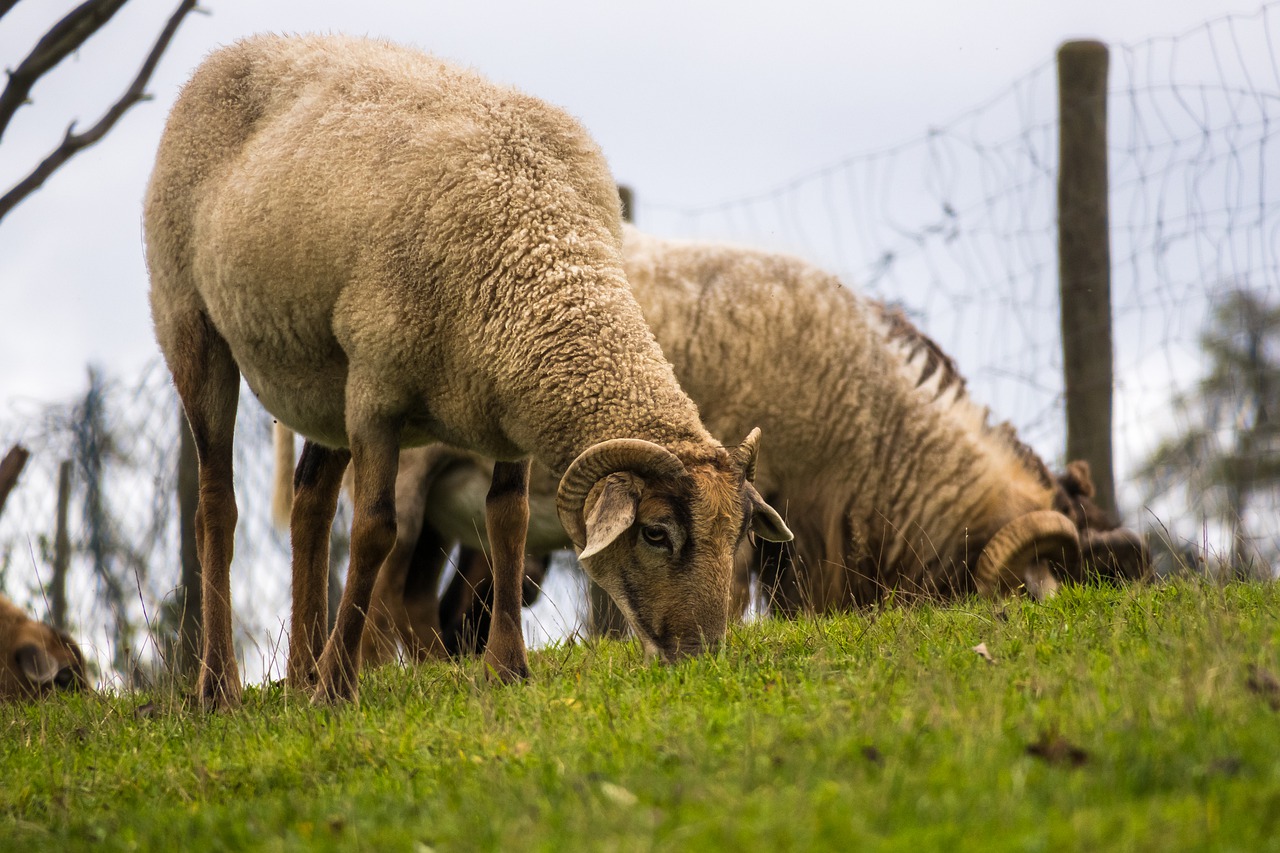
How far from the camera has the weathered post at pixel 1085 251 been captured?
24.7 feet

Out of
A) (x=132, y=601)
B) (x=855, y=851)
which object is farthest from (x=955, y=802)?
(x=132, y=601)

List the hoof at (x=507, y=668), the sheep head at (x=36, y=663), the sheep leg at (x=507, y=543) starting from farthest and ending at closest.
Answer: the sheep head at (x=36, y=663), the sheep leg at (x=507, y=543), the hoof at (x=507, y=668)

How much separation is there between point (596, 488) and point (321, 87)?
213 cm

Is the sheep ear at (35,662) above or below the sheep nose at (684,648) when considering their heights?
below

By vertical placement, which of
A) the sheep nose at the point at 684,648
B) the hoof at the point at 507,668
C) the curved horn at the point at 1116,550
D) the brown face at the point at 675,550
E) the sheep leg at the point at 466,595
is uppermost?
the brown face at the point at 675,550

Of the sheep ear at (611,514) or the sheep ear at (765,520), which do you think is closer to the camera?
the sheep ear at (611,514)

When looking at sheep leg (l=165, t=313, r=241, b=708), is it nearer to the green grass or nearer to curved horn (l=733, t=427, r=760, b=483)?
the green grass

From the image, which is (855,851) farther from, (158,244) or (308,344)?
(158,244)

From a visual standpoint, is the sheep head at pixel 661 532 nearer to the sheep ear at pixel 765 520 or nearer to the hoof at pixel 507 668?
the sheep ear at pixel 765 520

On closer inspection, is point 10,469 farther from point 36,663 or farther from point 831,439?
point 831,439

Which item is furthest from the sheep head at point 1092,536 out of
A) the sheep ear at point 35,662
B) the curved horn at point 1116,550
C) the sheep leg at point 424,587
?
the sheep ear at point 35,662

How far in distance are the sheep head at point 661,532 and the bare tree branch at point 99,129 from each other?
7.04 feet

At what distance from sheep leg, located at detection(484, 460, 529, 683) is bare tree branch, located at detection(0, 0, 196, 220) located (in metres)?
2.86

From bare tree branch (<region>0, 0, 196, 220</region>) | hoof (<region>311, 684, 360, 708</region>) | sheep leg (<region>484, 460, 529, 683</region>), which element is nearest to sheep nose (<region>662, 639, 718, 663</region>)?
sheep leg (<region>484, 460, 529, 683</region>)
